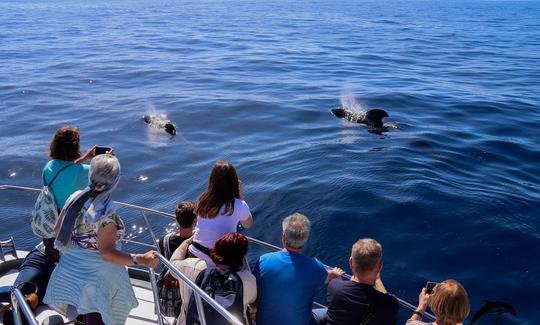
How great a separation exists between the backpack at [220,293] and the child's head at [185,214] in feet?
3.72

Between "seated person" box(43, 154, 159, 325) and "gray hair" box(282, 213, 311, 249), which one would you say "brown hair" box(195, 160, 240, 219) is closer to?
"gray hair" box(282, 213, 311, 249)

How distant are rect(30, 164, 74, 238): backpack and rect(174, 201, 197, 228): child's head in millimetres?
1242

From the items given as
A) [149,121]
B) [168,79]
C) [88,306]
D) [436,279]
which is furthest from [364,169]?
[168,79]

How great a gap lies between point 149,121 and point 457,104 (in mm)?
12343

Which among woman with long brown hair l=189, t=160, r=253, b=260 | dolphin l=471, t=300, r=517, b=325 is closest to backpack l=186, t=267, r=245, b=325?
woman with long brown hair l=189, t=160, r=253, b=260

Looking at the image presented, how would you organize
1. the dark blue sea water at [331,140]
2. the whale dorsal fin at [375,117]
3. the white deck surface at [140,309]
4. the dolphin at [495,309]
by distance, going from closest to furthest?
1. the white deck surface at [140,309]
2. the dolphin at [495,309]
3. the dark blue sea water at [331,140]
4. the whale dorsal fin at [375,117]

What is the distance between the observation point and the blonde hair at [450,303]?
445cm

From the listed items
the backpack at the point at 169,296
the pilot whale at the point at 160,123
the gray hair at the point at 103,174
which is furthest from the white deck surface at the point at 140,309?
the pilot whale at the point at 160,123

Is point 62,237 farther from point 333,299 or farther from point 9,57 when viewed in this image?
point 9,57

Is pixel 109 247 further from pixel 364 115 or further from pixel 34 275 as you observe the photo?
pixel 364 115

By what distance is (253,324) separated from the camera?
528 centimetres

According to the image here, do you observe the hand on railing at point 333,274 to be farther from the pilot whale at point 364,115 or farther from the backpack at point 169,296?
the pilot whale at point 364,115

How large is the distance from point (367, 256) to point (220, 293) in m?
1.35

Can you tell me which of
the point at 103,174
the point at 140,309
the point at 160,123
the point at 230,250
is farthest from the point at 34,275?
the point at 160,123
